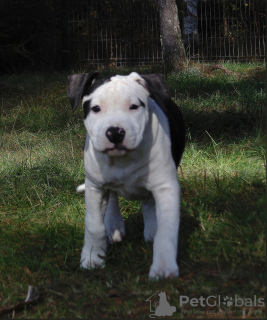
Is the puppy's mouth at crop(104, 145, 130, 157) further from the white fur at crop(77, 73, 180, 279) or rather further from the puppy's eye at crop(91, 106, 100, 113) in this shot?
the puppy's eye at crop(91, 106, 100, 113)

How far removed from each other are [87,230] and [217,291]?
96cm

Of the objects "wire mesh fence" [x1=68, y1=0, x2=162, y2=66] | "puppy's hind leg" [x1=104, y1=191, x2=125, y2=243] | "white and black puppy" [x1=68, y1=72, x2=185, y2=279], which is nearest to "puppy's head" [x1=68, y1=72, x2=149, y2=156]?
"white and black puppy" [x1=68, y1=72, x2=185, y2=279]

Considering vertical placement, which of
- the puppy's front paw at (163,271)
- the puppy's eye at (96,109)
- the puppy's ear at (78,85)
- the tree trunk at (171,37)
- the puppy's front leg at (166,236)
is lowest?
the puppy's front paw at (163,271)

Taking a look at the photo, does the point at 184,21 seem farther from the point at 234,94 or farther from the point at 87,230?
the point at 87,230

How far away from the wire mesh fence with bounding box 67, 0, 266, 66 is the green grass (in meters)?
7.33

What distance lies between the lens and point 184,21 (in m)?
14.7

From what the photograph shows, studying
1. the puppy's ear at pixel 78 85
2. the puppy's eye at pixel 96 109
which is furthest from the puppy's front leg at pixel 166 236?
the puppy's ear at pixel 78 85

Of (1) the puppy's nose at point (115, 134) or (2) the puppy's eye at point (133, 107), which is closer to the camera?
(1) the puppy's nose at point (115, 134)

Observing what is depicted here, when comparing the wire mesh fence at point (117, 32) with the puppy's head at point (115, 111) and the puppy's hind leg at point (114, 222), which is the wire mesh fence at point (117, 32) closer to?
the puppy's hind leg at point (114, 222)

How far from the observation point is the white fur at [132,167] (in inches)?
123

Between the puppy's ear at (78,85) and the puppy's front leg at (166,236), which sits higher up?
the puppy's ear at (78,85)

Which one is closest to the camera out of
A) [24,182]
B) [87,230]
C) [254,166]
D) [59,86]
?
[87,230]

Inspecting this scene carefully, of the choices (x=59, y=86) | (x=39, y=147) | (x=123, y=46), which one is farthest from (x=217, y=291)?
(x=123, y=46)

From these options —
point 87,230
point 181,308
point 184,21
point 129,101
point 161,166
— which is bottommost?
point 181,308
